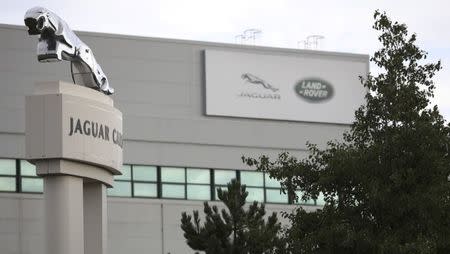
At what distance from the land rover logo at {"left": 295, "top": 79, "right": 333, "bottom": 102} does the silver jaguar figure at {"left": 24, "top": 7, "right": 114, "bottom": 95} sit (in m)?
21.1

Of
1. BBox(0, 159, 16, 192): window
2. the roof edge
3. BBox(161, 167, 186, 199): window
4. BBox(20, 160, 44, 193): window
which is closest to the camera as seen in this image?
BBox(0, 159, 16, 192): window

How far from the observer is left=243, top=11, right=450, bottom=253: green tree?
27188mm

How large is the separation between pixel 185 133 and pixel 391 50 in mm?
26615

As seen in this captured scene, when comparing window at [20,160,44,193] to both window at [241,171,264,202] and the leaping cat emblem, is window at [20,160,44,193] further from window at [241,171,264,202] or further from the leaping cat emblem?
the leaping cat emblem

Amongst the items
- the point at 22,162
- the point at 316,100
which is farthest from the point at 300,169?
the point at 316,100

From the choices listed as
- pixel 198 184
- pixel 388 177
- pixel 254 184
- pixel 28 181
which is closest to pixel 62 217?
pixel 388 177

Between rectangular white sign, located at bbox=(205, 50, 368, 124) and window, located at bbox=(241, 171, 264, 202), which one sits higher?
rectangular white sign, located at bbox=(205, 50, 368, 124)

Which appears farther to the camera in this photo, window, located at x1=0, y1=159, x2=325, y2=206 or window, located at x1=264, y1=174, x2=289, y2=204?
window, located at x1=264, y1=174, x2=289, y2=204

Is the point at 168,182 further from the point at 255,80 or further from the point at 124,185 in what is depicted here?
the point at 255,80

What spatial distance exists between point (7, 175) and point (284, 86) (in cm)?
1324

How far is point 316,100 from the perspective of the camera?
5872cm

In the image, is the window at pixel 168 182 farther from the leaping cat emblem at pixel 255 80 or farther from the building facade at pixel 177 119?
the leaping cat emblem at pixel 255 80

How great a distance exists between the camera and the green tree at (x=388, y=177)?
2719 centimetres

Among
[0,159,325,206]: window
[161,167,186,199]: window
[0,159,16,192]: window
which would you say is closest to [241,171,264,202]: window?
[0,159,325,206]: window
